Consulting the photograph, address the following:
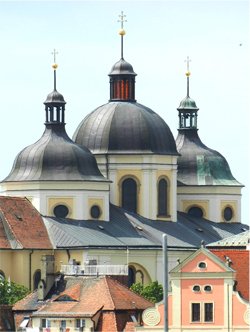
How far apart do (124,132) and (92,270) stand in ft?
84.1

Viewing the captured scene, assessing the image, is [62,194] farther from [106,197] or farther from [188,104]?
[188,104]

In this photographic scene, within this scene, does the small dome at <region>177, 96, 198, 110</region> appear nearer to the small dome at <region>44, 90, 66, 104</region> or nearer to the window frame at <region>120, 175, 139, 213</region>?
the window frame at <region>120, 175, 139, 213</region>

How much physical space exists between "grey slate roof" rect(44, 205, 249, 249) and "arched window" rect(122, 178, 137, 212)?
31.6 inches

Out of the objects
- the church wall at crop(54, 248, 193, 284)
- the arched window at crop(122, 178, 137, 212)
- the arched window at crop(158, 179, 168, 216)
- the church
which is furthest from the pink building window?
the arched window at crop(158, 179, 168, 216)

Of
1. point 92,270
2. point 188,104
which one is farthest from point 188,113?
point 92,270

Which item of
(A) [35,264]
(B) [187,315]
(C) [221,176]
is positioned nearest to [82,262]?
(A) [35,264]

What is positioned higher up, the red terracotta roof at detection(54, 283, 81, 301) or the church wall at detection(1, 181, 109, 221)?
the church wall at detection(1, 181, 109, 221)

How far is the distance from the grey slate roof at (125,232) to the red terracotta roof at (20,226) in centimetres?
54

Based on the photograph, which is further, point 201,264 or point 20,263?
point 20,263

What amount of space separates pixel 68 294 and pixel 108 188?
1216 inches

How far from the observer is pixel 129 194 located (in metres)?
136

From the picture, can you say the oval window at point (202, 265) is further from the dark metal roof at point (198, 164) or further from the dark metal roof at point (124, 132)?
the dark metal roof at point (198, 164)

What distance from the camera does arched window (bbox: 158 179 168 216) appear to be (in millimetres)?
136500

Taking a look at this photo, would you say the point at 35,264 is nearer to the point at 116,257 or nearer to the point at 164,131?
the point at 116,257
